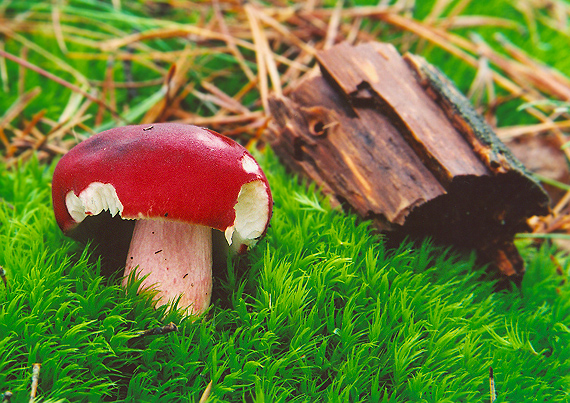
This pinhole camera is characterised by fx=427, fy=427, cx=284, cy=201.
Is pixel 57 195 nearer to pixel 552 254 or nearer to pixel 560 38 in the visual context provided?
pixel 552 254

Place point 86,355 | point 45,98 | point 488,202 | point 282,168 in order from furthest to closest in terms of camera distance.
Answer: point 45,98 → point 282,168 → point 488,202 → point 86,355

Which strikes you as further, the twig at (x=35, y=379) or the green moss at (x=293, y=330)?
the green moss at (x=293, y=330)

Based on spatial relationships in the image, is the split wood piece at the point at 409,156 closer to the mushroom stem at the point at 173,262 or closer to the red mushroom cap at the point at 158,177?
the red mushroom cap at the point at 158,177

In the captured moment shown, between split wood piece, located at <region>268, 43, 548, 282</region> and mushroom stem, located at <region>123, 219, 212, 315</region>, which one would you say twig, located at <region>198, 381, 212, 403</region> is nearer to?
mushroom stem, located at <region>123, 219, 212, 315</region>

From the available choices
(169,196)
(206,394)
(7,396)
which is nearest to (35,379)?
(7,396)

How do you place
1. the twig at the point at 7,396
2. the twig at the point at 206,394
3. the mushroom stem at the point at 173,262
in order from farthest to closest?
the mushroom stem at the point at 173,262 < the twig at the point at 206,394 < the twig at the point at 7,396

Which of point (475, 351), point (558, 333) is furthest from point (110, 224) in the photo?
point (558, 333)

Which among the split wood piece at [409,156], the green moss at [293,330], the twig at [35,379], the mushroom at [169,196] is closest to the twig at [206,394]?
the green moss at [293,330]

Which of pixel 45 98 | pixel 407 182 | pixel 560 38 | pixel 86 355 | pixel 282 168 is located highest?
pixel 560 38

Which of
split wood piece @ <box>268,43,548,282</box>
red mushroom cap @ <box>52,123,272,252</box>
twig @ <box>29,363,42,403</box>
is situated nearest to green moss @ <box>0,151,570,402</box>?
twig @ <box>29,363,42,403</box>
